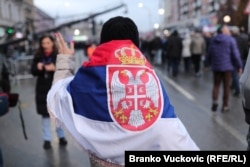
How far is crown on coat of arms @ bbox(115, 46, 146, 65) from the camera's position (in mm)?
2664

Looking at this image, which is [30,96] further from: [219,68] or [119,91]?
[119,91]

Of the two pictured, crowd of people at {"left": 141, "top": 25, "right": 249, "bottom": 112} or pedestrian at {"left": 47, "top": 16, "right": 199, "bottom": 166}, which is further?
crowd of people at {"left": 141, "top": 25, "right": 249, "bottom": 112}

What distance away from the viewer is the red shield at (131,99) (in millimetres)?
2613

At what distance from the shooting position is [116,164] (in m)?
2.74

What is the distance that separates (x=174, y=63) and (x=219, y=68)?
29.7 ft

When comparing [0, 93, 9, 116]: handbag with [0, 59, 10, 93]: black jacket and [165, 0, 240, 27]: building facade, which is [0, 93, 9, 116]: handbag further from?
[165, 0, 240, 27]: building facade

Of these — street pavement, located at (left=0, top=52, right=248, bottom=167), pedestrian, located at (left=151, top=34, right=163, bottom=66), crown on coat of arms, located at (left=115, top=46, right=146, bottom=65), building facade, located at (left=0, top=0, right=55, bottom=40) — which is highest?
building facade, located at (left=0, top=0, right=55, bottom=40)

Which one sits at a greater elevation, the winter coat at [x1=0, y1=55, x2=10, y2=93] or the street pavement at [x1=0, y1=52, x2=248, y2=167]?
the winter coat at [x1=0, y1=55, x2=10, y2=93]

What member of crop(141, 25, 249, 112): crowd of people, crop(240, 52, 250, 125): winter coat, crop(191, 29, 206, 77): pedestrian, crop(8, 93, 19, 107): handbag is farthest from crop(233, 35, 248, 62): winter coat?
crop(240, 52, 250, 125): winter coat

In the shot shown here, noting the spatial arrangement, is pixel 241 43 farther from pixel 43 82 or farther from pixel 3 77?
pixel 3 77

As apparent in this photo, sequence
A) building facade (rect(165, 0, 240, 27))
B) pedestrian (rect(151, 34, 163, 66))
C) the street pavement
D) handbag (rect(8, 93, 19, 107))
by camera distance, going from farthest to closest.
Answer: building facade (rect(165, 0, 240, 27)) < pedestrian (rect(151, 34, 163, 66)) < the street pavement < handbag (rect(8, 93, 19, 107))

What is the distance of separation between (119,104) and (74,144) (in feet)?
4.48

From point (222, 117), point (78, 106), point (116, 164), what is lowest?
point (222, 117)

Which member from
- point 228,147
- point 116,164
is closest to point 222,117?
point 228,147
